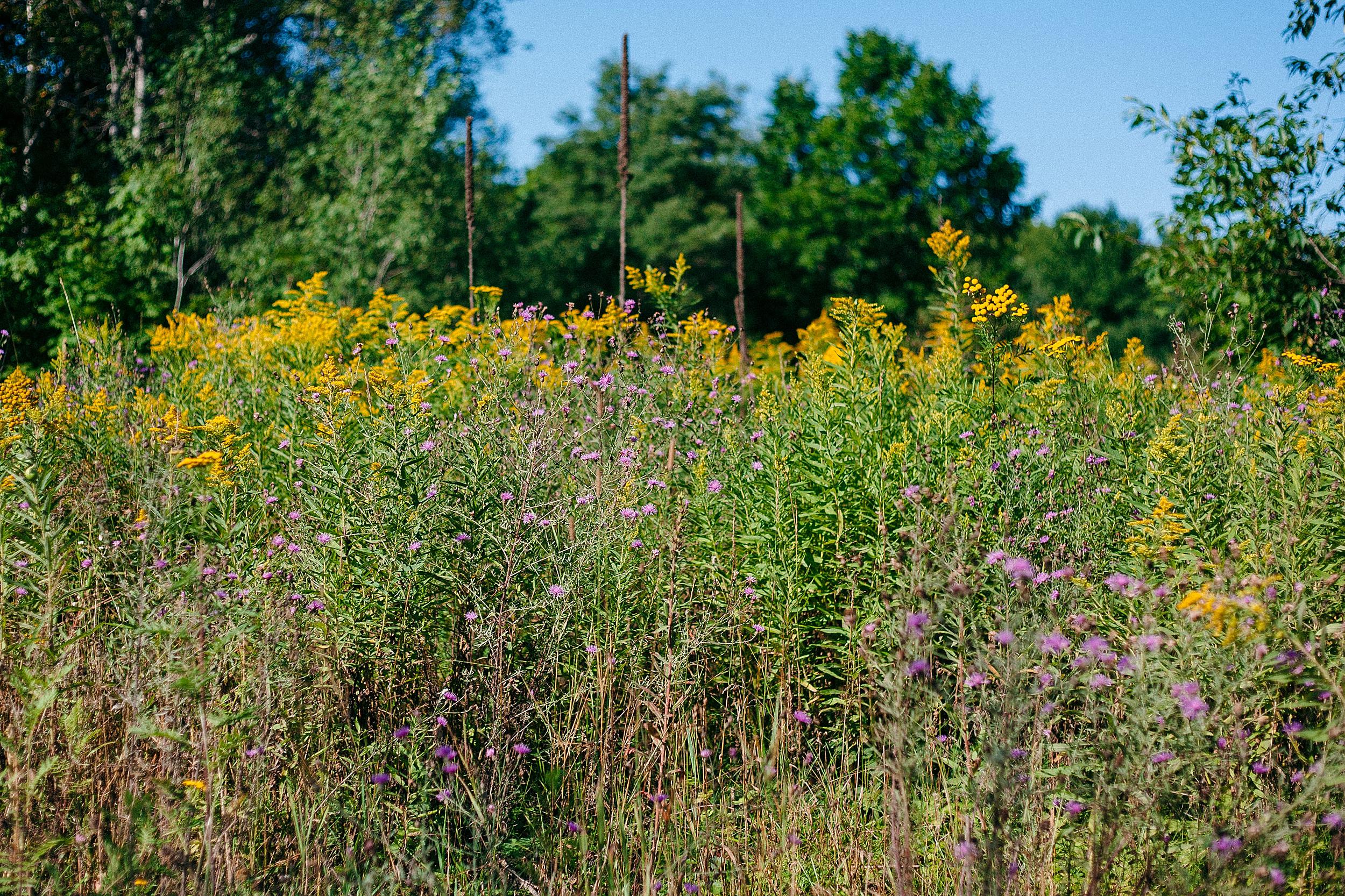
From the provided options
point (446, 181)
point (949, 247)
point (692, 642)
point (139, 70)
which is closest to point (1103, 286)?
point (446, 181)

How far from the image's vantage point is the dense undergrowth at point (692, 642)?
213cm

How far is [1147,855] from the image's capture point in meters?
2.00

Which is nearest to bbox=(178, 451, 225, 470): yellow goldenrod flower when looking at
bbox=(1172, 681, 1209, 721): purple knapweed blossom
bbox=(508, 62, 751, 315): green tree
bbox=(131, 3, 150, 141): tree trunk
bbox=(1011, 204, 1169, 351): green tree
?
bbox=(1172, 681, 1209, 721): purple knapweed blossom

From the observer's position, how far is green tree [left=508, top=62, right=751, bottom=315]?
3102cm

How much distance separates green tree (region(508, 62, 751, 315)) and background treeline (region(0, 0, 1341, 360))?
12cm

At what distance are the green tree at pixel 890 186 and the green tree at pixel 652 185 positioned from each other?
2.60m

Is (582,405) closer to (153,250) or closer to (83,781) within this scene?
(83,781)

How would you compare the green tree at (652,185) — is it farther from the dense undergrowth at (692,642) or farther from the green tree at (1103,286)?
the dense undergrowth at (692,642)

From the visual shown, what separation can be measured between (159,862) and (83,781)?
1.26ft

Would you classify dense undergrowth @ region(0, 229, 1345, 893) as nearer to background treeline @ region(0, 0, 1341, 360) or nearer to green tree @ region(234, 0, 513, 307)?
background treeline @ region(0, 0, 1341, 360)

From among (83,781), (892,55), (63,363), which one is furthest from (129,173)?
(892,55)

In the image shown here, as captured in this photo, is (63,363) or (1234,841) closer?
(1234,841)

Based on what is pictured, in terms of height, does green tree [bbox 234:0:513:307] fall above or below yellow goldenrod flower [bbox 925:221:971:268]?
above

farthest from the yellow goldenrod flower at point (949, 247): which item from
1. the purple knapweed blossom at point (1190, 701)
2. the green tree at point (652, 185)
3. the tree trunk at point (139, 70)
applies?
the green tree at point (652, 185)
